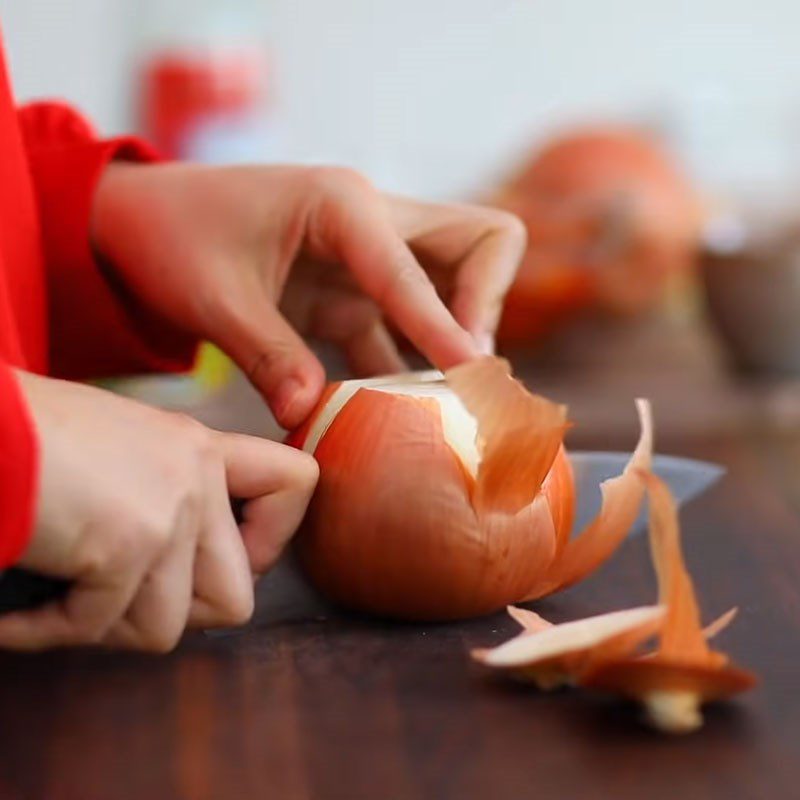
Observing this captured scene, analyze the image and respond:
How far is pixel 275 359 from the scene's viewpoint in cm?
78

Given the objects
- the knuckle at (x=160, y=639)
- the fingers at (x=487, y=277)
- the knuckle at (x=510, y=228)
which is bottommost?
the knuckle at (x=160, y=639)

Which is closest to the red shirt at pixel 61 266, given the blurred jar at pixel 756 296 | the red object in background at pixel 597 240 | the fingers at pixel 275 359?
the fingers at pixel 275 359

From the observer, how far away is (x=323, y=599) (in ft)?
2.40

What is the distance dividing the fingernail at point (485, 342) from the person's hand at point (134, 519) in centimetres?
18

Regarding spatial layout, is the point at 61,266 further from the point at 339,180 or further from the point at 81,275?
the point at 339,180

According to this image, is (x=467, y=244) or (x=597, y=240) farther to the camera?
(x=597, y=240)

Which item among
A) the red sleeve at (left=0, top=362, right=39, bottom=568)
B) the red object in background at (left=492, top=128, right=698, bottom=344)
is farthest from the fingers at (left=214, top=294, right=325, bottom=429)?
the red object in background at (left=492, top=128, right=698, bottom=344)

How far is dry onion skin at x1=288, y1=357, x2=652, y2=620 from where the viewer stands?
663 mm

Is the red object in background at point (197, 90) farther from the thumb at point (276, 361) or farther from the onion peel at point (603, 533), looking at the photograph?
the onion peel at point (603, 533)

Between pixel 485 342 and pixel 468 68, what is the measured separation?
1.47 metres

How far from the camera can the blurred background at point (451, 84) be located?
197 cm

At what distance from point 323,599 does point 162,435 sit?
17 centimetres

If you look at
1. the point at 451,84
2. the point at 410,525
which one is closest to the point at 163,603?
the point at 410,525

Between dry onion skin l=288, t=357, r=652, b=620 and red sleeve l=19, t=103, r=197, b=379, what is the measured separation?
261 mm
